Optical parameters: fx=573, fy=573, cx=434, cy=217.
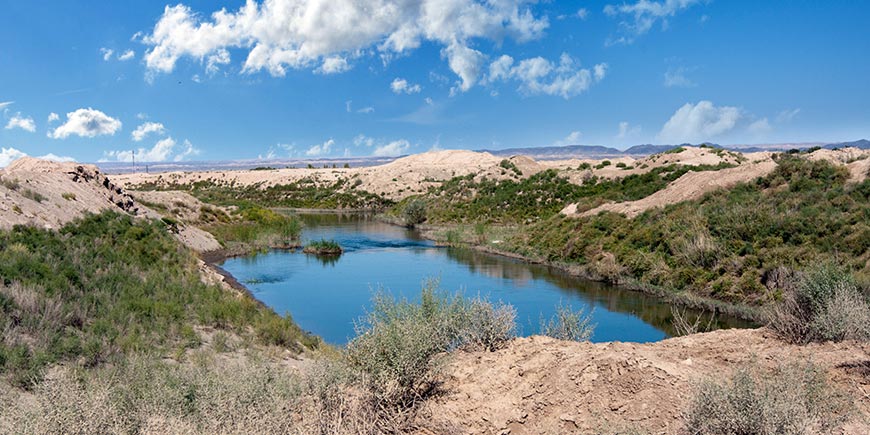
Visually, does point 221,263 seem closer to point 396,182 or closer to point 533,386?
point 533,386

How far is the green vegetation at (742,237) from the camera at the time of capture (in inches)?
700

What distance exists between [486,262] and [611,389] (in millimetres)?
22458

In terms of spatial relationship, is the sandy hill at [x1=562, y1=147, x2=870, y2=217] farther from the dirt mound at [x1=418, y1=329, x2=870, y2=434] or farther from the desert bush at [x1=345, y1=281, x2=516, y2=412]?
the desert bush at [x1=345, y1=281, x2=516, y2=412]

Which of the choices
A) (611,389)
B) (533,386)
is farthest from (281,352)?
(611,389)

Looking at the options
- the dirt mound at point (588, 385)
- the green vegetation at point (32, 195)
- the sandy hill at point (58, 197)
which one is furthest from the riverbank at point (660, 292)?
the green vegetation at point (32, 195)

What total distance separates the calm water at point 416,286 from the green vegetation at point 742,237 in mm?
1625

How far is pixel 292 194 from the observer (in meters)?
80.3

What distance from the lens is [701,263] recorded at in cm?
2047

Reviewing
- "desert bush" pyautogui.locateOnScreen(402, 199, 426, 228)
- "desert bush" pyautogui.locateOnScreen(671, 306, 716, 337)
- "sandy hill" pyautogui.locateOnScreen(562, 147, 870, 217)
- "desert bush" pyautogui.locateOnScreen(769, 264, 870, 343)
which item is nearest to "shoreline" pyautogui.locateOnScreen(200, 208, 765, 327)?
"desert bush" pyautogui.locateOnScreen(671, 306, 716, 337)

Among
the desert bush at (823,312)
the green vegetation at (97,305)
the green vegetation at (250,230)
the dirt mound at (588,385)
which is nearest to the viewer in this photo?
the dirt mound at (588,385)

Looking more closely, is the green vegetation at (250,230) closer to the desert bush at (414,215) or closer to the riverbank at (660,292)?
the riverbank at (660,292)

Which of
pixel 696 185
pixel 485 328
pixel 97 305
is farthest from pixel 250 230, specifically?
pixel 485 328

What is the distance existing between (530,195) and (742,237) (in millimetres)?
27020

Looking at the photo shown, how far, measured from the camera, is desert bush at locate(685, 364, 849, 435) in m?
5.25
